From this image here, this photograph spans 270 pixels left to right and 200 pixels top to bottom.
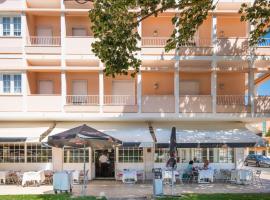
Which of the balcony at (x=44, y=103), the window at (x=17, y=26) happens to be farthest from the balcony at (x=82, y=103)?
the window at (x=17, y=26)

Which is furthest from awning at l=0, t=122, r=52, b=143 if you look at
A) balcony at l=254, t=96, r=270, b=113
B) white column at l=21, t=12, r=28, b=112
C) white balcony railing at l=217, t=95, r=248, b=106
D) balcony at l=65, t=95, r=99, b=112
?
balcony at l=254, t=96, r=270, b=113

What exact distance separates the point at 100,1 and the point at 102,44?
1.64m

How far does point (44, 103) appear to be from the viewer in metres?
27.0

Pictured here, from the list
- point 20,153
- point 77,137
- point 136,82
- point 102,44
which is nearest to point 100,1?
point 102,44

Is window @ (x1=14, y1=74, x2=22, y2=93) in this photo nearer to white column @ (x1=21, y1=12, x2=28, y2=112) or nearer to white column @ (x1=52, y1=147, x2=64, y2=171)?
white column @ (x1=21, y1=12, x2=28, y2=112)

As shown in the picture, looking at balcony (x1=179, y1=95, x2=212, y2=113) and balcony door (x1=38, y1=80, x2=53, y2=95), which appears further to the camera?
balcony door (x1=38, y1=80, x2=53, y2=95)

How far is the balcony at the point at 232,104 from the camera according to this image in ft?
90.1

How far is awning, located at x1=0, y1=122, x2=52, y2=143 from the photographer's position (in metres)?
25.0

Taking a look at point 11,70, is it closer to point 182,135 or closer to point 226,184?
point 182,135

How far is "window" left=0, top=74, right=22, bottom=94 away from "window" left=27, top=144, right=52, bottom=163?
3.74 m

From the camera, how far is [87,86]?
1160 inches

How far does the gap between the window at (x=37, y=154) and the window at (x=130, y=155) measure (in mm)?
4683

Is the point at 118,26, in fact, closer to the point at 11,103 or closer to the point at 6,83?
the point at 11,103

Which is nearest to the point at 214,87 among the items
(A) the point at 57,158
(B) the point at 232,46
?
(B) the point at 232,46
